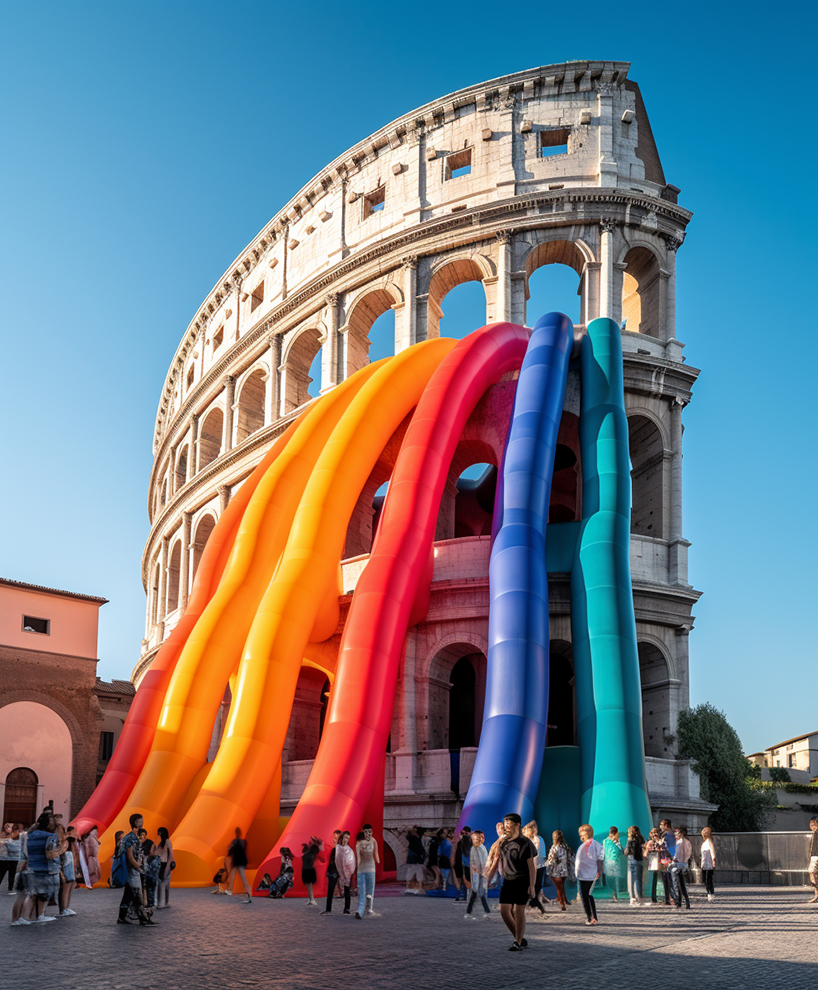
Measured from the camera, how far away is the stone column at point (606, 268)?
27.0 m

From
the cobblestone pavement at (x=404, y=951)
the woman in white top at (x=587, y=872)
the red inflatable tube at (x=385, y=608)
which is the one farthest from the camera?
the red inflatable tube at (x=385, y=608)

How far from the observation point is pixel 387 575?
19906mm

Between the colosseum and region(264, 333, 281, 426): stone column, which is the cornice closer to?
the colosseum

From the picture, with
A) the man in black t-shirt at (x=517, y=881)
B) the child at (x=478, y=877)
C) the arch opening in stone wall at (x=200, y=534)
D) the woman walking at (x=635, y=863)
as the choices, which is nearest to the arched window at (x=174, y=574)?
the arch opening in stone wall at (x=200, y=534)

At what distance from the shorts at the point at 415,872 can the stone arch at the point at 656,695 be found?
7.83 m

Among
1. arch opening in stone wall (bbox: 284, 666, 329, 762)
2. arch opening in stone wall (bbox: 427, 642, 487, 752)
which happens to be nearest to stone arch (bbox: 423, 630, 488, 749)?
arch opening in stone wall (bbox: 427, 642, 487, 752)

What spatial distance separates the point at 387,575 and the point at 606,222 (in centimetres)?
1358

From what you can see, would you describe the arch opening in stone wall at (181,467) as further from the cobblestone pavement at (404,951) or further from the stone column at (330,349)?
the cobblestone pavement at (404,951)

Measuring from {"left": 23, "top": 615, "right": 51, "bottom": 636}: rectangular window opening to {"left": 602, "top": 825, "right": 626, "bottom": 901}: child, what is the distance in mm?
27781

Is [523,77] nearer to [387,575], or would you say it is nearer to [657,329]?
[657,329]

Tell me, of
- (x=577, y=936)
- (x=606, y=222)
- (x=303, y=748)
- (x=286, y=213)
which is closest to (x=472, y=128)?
(x=606, y=222)

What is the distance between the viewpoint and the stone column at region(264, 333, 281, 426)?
106 ft

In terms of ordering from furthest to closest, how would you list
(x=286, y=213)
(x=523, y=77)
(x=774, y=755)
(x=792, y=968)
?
(x=774, y=755)
(x=286, y=213)
(x=523, y=77)
(x=792, y=968)

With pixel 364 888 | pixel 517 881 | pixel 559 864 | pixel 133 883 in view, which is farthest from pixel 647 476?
pixel 133 883
